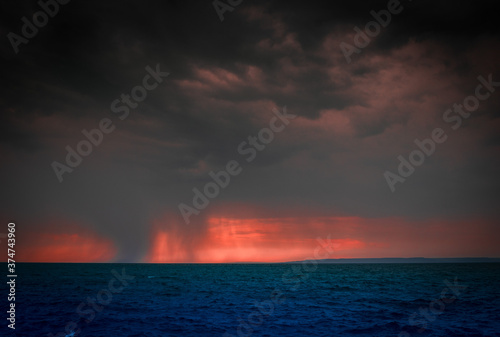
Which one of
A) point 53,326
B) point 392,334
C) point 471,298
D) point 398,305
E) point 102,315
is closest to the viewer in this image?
point 392,334

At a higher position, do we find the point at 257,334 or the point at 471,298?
the point at 257,334

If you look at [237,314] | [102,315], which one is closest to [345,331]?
[237,314]

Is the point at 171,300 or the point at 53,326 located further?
the point at 171,300

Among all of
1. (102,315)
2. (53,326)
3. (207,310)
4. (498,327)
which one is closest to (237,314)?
(207,310)

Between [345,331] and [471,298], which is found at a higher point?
[345,331]

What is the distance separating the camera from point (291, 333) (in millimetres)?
23500

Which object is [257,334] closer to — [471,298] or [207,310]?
[207,310]

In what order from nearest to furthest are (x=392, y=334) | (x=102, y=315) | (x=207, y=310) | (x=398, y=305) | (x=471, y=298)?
(x=392, y=334)
(x=102, y=315)
(x=207, y=310)
(x=398, y=305)
(x=471, y=298)

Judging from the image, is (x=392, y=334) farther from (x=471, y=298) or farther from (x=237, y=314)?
(x=471, y=298)

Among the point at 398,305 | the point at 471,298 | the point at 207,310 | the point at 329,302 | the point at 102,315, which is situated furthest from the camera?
the point at 471,298

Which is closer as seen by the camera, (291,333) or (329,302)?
(291,333)

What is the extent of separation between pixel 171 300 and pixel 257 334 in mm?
20344

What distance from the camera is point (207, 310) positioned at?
106 feet

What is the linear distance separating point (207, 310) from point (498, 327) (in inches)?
1054
